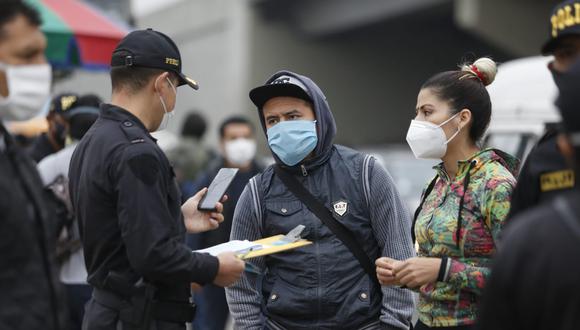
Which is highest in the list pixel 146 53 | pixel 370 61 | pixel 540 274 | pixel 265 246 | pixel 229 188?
pixel 370 61

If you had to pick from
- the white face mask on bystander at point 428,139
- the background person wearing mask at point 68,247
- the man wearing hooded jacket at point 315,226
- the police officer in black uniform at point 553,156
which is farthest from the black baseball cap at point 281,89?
the background person wearing mask at point 68,247

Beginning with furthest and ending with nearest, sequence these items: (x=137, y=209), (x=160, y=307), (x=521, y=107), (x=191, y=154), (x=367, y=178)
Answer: (x=191, y=154) < (x=521, y=107) < (x=367, y=178) < (x=160, y=307) < (x=137, y=209)

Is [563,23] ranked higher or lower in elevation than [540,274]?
higher

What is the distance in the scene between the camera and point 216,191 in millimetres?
3602

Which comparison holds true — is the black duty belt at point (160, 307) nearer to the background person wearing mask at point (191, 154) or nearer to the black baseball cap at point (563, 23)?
the black baseball cap at point (563, 23)

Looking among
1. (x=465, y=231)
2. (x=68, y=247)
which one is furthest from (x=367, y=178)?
(x=68, y=247)

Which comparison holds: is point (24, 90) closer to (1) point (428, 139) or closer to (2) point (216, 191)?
(2) point (216, 191)

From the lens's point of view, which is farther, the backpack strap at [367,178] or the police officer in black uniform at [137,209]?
the backpack strap at [367,178]

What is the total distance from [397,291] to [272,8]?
21616mm

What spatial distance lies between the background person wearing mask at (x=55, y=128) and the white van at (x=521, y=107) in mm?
4009

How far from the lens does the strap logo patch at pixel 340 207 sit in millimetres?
3660

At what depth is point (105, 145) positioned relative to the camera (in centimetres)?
324

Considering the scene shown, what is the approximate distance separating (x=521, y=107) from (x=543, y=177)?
5906 millimetres

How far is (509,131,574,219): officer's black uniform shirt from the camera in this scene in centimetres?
257
